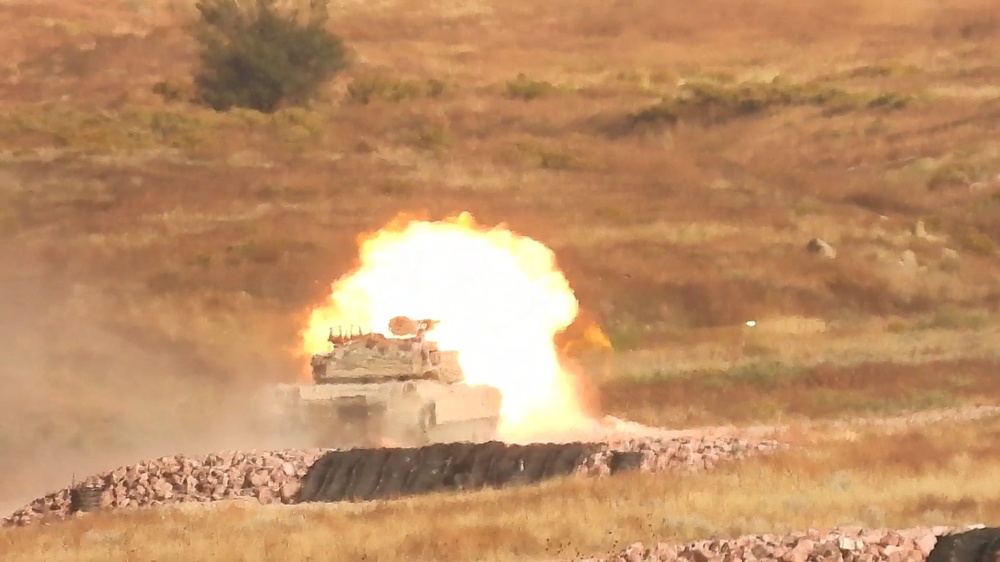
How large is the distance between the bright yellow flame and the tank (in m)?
2.79

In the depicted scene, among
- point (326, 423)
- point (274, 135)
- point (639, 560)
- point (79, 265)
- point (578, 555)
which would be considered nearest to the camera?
point (639, 560)

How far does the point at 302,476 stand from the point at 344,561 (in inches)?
341

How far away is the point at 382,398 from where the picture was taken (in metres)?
31.7

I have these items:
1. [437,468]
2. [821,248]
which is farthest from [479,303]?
[821,248]

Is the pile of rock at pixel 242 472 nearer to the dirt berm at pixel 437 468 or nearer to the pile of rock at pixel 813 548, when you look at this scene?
the dirt berm at pixel 437 468

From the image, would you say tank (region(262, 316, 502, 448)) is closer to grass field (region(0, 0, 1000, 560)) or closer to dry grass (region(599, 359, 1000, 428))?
grass field (region(0, 0, 1000, 560))

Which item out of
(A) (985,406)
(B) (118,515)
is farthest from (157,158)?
(B) (118,515)

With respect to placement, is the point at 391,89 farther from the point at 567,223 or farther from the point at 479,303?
the point at 479,303

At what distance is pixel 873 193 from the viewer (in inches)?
2968

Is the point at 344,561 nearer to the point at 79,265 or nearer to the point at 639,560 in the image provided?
the point at 639,560

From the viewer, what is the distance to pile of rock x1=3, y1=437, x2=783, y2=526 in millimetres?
27766

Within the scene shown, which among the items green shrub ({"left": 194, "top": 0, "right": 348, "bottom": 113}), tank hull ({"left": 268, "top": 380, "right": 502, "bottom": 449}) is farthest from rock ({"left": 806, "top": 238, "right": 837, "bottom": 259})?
green shrub ({"left": 194, "top": 0, "right": 348, "bottom": 113})

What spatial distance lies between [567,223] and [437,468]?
38802mm

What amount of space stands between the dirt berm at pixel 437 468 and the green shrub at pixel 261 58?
70423mm
